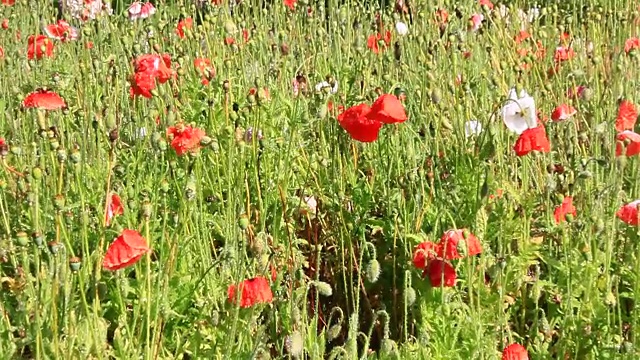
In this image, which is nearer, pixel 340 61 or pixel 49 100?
pixel 49 100

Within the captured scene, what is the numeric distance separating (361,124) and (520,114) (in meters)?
0.55

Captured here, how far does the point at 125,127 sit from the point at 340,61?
0.93 meters

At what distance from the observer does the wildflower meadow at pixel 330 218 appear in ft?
5.90

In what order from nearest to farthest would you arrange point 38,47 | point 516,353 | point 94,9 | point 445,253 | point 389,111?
1. point 516,353
2. point 445,253
3. point 389,111
4. point 38,47
5. point 94,9

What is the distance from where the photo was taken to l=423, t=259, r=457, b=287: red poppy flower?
1.88m

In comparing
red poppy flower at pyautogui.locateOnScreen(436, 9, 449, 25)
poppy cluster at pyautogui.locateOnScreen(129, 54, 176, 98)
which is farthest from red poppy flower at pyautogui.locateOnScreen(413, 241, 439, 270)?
red poppy flower at pyautogui.locateOnScreen(436, 9, 449, 25)

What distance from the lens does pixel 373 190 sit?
2590 mm

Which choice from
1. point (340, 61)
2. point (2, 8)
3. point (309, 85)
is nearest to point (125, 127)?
point (309, 85)

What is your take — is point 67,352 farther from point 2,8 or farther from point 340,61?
point 2,8

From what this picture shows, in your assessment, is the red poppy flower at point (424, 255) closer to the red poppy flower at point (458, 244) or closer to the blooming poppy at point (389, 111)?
the red poppy flower at point (458, 244)

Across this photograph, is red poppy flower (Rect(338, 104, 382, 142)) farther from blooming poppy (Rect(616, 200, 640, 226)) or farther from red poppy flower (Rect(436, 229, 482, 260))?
blooming poppy (Rect(616, 200, 640, 226))

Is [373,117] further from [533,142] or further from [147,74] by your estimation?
[147,74]

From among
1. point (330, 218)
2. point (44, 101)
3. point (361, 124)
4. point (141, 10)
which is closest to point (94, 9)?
point (141, 10)

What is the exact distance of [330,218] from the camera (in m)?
2.61
